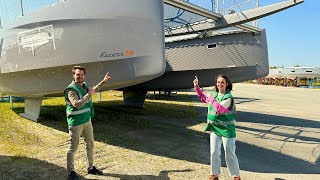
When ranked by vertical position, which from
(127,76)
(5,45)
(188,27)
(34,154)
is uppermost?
(188,27)

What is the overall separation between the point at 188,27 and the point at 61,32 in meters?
5.04

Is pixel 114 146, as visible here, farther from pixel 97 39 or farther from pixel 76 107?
pixel 76 107

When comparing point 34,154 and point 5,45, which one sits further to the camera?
point 5,45

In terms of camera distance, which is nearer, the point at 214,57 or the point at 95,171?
the point at 95,171

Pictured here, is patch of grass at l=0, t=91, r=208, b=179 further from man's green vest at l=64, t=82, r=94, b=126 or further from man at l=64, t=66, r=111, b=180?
man's green vest at l=64, t=82, r=94, b=126

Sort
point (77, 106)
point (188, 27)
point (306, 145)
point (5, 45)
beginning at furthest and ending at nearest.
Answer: point (188, 27) < point (306, 145) < point (5, 45) < point (77, 106)

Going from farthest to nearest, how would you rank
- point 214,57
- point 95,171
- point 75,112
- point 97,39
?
point 214,57 → point 97,39 → point 95,171 → point 75,112

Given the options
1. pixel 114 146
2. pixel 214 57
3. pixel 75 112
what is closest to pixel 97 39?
pixel 75 112

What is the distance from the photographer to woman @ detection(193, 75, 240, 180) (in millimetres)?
3537

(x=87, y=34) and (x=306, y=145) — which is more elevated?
(x=87, y=34)

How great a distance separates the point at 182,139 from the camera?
251 inches

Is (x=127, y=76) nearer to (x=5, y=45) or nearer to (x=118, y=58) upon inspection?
(x=118, y=58)

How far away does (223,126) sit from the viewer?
3.56 m

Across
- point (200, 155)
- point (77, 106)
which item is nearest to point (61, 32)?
point (77, 106)
